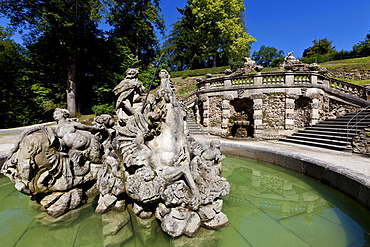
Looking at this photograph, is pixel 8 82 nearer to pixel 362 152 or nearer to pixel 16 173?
pixel 16 173

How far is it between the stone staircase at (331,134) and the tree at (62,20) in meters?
18.4

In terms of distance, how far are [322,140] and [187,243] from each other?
9.40 metres

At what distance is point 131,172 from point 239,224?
2234 mm

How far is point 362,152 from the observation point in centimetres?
701

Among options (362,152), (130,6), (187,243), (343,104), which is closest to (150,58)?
(130,6)

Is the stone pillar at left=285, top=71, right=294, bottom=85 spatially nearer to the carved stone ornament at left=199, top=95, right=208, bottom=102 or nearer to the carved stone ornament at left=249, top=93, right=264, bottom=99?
the carved stone ornament at left=249, top=93, right=264, bottom=99

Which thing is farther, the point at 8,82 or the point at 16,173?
the point at 8,82

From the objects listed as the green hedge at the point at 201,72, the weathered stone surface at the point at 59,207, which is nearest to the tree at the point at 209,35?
the green hedge at the point at 201,72

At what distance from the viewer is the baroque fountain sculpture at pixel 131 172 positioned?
2.92 metres

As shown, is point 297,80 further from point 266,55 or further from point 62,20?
point 266,55

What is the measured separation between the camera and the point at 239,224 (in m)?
3.21

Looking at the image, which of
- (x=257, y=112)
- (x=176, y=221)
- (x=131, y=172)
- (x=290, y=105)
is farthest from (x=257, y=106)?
(x=176, y=221)

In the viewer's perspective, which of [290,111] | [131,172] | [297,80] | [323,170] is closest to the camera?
[131,172]

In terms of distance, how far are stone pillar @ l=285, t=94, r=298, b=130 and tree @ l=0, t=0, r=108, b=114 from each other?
55.5 feet
